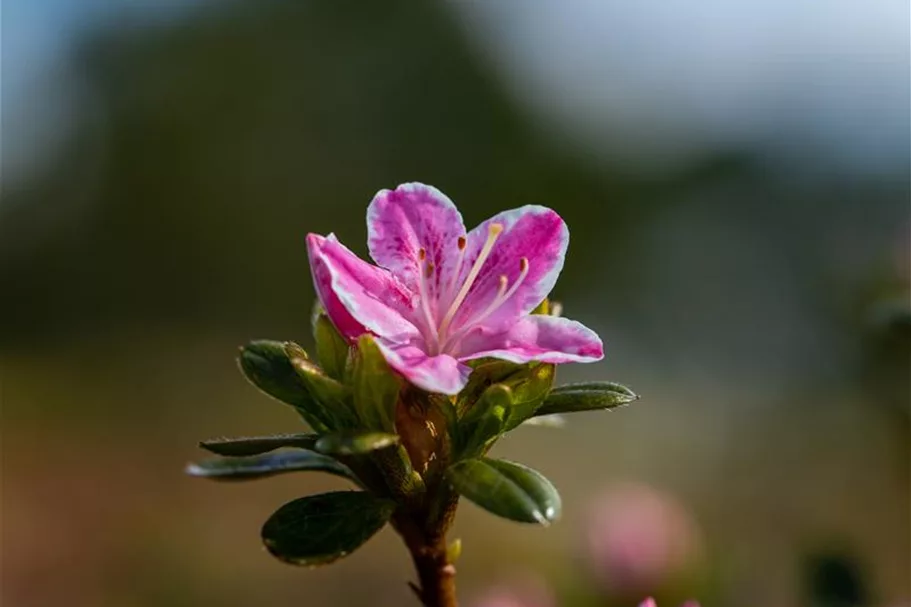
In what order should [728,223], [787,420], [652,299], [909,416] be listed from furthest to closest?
[728,223] → [652,299] → [787,420] → [909,416]

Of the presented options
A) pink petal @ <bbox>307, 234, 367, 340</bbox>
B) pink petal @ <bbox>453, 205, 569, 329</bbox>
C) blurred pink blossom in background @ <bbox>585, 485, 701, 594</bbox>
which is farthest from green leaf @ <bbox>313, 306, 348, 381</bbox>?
blurred pink blossom in background @ <bbox>585, 485, 701, 594</bbox>

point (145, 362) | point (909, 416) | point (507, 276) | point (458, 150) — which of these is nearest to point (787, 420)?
point (909, 416)

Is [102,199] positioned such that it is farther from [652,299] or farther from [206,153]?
[652,299]

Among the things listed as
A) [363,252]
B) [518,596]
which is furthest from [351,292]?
[363,252]

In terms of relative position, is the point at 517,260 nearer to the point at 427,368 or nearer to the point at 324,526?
the point at 427,368

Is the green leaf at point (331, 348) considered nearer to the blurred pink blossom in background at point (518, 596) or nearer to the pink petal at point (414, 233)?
the pink petal at point (414, 233)

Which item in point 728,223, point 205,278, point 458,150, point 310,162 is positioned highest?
point 728,223

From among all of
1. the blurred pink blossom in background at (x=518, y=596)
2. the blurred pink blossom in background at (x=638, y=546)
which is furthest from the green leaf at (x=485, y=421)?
the blurred pink blossom in background at (x=638, y=546)
